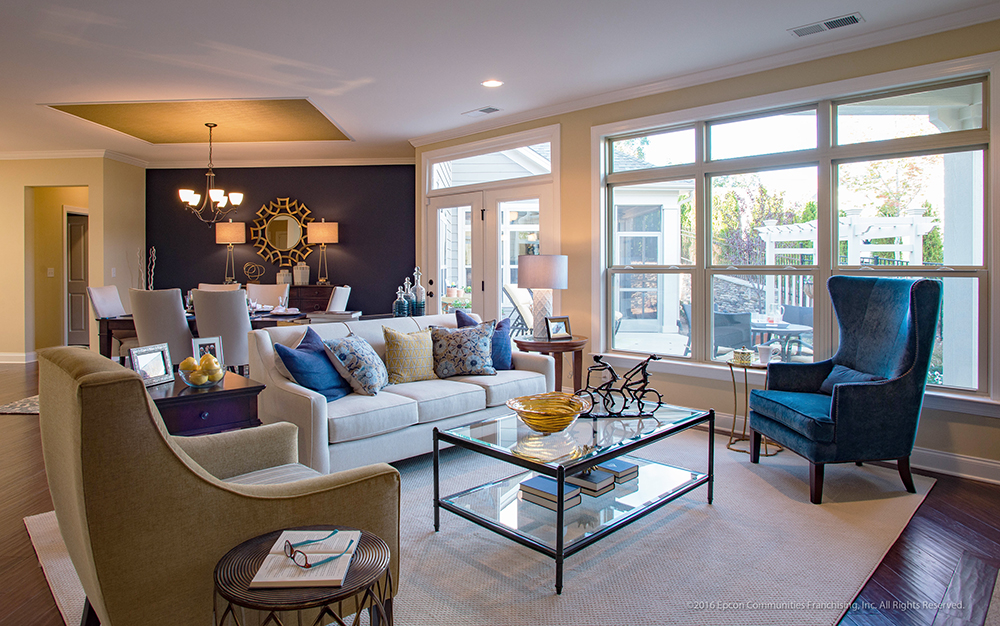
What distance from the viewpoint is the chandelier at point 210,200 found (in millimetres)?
6391

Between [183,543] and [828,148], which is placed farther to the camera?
[828,148]

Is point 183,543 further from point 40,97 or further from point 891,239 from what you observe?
point 40,97

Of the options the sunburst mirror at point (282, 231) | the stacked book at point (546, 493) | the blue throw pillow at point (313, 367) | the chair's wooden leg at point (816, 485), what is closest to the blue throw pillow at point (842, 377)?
the chair's wooden leg at point (816, 485)

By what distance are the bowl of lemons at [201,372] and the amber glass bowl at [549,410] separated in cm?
131

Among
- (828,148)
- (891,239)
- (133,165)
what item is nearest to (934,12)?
(828,148)

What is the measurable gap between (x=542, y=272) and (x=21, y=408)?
460cm

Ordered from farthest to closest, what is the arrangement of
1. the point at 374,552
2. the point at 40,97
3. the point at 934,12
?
the point at 40,97 → the point at 934,12 → the point at 374,552

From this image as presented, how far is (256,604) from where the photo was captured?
1203 mm

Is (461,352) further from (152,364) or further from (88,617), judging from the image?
(88,617)

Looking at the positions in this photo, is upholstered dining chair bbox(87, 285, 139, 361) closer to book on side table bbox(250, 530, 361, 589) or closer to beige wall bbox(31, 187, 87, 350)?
beige wall bbox(31, 187, 87, 350)

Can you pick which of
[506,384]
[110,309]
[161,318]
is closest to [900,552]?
[506,384]

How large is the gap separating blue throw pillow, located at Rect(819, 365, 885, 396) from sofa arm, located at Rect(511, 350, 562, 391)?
1749mm

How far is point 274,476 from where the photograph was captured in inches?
81.7

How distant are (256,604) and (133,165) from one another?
8.27 meters
